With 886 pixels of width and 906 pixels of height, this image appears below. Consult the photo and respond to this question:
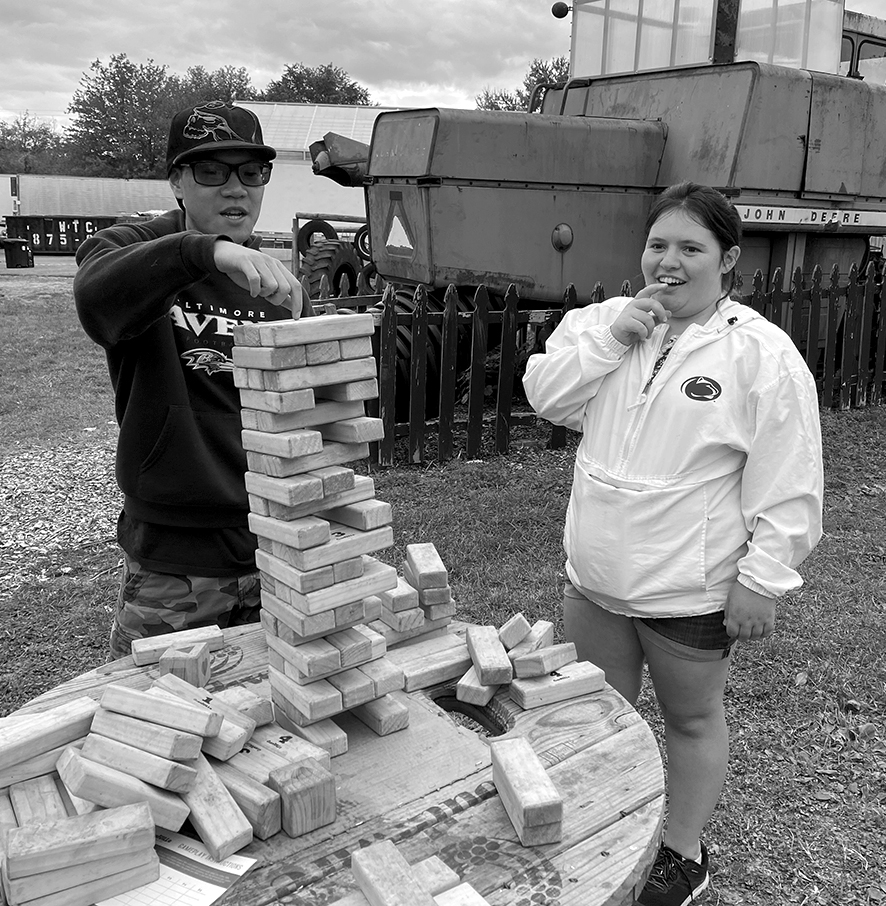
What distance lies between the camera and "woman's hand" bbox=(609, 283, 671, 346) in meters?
2.08

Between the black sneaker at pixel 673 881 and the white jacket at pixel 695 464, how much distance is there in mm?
700

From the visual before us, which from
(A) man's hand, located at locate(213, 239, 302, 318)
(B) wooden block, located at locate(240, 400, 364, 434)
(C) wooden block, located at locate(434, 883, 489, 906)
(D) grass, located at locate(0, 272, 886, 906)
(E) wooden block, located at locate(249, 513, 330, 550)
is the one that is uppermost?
(A) man's hand, located at locate(213, 239, 302, 318)

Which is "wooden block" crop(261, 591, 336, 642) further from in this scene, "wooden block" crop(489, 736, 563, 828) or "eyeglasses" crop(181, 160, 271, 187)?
"eyeglasses" crop(181, 160, 271, 187)

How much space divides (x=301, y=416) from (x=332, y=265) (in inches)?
321

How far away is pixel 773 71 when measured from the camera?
21.1ft

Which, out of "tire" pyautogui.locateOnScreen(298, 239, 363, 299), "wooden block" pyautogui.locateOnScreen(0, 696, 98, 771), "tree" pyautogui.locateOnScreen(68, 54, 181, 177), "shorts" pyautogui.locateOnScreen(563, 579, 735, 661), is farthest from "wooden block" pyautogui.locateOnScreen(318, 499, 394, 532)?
"tree" pyautogui.locateOnScreen(68, 54, 181, 177)

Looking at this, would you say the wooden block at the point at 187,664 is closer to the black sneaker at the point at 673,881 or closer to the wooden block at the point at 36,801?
the wooden block at the point at 36,801

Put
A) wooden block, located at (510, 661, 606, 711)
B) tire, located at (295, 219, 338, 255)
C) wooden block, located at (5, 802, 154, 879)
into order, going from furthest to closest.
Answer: tire, located at (295, 219, 338, 255), wooden block, located at (510, 661, 606, 711), wooden block, located at (5, 802, 154, 879)

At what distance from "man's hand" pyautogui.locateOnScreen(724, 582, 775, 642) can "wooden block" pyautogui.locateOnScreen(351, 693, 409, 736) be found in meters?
0.78

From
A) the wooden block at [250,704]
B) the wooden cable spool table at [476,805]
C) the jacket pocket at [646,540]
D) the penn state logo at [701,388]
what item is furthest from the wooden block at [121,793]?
the penn state logo at [701,388]

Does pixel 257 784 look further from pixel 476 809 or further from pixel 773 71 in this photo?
pixel 773 71

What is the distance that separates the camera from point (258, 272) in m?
1.61

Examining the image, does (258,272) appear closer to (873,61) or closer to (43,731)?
(43,731)

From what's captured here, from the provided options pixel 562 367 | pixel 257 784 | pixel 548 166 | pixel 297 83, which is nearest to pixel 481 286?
pixel 548 166
